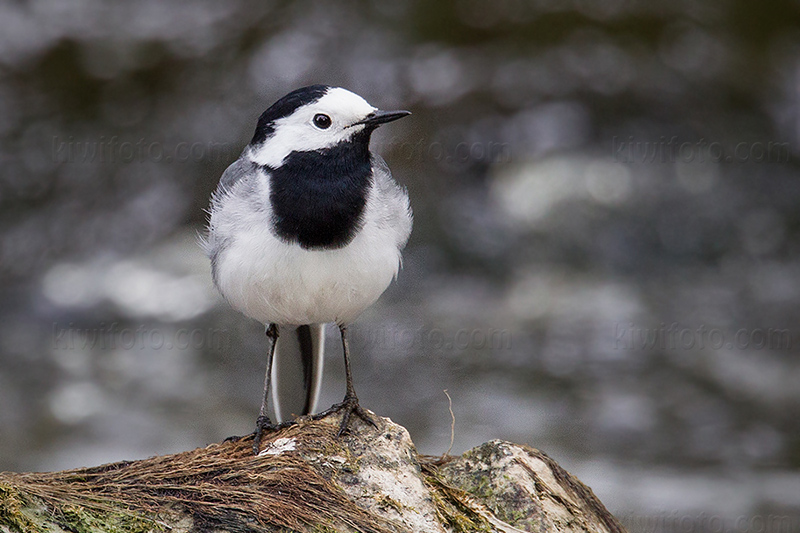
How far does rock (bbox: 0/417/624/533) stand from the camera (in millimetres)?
3486

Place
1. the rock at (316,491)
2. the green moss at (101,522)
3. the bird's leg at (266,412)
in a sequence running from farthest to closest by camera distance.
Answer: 1. the bird's leg at (266,412)
2. the rock at (316,491)
3. the green moss at (101,522)

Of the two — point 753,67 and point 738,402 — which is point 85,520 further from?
point 753,67

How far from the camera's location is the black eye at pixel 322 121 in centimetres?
431

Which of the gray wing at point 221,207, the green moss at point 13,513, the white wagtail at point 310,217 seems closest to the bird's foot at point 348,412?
the white wagtail at point 310,217

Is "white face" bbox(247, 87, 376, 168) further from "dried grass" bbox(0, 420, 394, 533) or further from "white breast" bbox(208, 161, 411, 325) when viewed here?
"dried grass" bbox(0, 420, 394, 533)

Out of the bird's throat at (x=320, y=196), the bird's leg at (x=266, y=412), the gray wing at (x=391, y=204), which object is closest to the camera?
the bird's throat at (x=320, y=196)

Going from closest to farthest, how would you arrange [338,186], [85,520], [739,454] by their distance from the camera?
1. [85,520]
2. [338,186]
3. [739,454]

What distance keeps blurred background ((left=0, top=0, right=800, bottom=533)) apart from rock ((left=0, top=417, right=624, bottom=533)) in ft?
15.8

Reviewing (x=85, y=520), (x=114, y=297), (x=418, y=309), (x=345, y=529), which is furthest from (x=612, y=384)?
(x=85, y=520)

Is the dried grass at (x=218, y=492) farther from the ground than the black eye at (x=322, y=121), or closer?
closer

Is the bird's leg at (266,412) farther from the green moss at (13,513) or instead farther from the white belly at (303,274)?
the green moss at (13,513)

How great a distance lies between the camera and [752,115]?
34.2ft

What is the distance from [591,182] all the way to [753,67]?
7.95 feet

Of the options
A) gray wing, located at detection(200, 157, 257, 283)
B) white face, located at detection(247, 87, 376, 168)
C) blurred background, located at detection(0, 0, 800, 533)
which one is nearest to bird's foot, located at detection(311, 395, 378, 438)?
gray wing, located at detection(200, 157, 257, 283)
